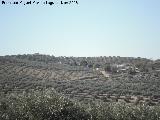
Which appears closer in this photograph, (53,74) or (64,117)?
(64,117)

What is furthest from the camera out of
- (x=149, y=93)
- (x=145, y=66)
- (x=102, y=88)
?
(x=145, y=66)

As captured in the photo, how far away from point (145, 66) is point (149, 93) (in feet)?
245

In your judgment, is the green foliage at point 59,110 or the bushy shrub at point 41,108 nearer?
the bushy shrub at point 41,108

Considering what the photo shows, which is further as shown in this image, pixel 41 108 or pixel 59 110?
pixel 41 108

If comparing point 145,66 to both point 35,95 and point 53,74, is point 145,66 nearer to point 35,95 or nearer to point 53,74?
point 53,74

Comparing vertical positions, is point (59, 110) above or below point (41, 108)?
below

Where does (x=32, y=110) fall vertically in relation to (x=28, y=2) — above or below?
below

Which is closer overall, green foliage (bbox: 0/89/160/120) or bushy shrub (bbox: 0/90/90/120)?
bushy shrub (bbox: 0/90/90/120)

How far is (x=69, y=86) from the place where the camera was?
85438 mm

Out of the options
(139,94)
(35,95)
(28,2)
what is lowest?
(139,94)

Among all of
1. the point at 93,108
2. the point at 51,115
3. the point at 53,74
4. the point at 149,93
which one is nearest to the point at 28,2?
the point at 51,115

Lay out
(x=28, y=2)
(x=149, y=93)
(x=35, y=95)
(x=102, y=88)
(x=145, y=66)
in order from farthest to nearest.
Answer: (x=145, y=66), (x=102, y=88), (x=149, y=93), (x=35, y=95), (x=28, y=2)

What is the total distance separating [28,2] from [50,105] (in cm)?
2167

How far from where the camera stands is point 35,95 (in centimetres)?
3628
